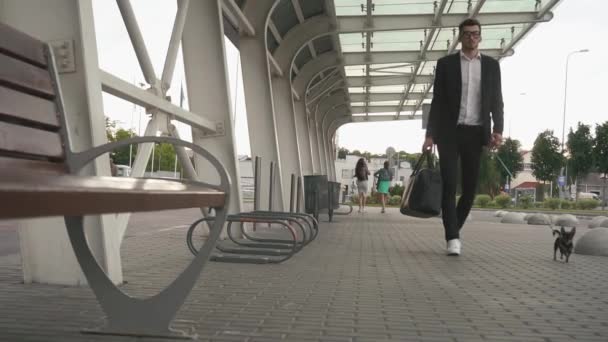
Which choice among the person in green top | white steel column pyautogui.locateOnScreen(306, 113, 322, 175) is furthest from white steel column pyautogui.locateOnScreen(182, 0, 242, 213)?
white steel column pyautogui.locateOnScreen(306, 113, 322, 175)

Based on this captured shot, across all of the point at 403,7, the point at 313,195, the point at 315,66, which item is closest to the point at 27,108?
the point at 313,195

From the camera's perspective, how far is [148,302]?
313 cm

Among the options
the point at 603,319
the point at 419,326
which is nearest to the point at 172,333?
the point at 419,326

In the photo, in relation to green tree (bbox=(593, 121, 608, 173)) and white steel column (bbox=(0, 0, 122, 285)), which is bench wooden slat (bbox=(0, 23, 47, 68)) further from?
green tree (bbox=(593, 121, 608, 173))

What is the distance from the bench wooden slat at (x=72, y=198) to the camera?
5.34 feet

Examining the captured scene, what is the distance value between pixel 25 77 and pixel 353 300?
7.40 ft

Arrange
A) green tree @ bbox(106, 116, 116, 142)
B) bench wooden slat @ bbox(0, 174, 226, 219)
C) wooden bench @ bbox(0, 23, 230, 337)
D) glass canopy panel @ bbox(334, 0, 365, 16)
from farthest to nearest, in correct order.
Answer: green tree @ bbox(106, 116, 116, 142) → glass canopy panel @ bbox(334, 0, 365, 16) → wooden bench @ bbox(0, 23, 230, 337) → bench wooden slat @ bbox(0, 174, 226, 219)

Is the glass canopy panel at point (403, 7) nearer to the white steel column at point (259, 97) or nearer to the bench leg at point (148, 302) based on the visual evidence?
the white steel column at point (259, 97)

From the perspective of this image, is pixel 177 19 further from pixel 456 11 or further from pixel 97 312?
pixel 456 11

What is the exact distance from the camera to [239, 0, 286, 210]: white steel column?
458 inches

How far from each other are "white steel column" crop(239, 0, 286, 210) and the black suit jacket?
4.49 meters

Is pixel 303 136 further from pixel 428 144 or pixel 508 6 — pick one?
pixel 428 144

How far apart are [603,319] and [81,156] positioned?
286 cm

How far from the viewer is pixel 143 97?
5.90 metres
